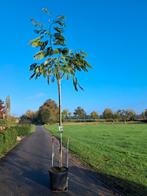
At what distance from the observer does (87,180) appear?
10.4 meters

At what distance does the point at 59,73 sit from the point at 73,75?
44 cm

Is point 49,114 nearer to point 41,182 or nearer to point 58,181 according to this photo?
point 41,182

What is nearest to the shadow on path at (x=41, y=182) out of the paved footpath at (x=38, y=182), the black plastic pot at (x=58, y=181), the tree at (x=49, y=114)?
the paved footpath at (x=38, y=182)

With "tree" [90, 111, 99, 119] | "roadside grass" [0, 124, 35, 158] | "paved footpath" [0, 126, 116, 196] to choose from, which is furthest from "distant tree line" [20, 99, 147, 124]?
"paved footpath" [0, 126, 116, 196]

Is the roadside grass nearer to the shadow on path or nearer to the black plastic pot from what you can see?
the shadow on path

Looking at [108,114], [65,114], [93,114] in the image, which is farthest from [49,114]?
[65,114]

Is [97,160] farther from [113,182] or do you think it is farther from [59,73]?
[59,73]

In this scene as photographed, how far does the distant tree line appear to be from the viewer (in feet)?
396

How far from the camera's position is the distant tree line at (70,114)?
121 metres

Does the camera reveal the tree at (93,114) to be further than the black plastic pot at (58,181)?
Yes

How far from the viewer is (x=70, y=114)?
173250 mm

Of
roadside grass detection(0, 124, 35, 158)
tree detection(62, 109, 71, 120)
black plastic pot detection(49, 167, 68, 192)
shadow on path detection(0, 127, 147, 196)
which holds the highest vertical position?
tree detection(62, 109, 71, 120)

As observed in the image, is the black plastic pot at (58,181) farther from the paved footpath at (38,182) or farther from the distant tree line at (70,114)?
the distant tree line at (70,114)

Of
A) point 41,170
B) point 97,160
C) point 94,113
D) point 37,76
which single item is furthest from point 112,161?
point 94,113
